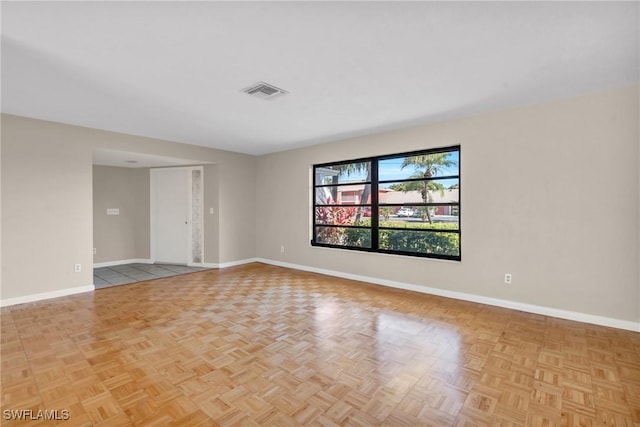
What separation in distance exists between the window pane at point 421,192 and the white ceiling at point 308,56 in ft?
3.34

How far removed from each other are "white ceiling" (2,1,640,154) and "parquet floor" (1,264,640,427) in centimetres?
243

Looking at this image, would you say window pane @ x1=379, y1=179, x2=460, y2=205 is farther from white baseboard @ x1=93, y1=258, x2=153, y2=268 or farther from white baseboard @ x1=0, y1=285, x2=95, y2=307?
white baseboard @ x1=93, y1=258, x2=153, y2=268

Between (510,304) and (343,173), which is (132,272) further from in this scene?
(510,304)

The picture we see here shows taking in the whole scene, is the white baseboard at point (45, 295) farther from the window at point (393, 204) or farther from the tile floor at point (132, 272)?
the window at point (393, 204)

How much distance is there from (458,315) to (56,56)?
14.9 ft

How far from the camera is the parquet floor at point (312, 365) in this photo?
183 centimetres

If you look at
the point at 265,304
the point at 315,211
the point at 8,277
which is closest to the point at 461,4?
the point at 265,304

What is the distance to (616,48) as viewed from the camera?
234 cm

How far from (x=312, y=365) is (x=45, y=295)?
4.04 metres

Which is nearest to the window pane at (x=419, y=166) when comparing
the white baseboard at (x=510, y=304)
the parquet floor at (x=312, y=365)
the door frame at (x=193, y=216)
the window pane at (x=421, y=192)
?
the window pane at (x=421, y=192)

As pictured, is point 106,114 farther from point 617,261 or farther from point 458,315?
point 617,261

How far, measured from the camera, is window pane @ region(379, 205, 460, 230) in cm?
430

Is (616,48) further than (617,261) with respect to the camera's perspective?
No

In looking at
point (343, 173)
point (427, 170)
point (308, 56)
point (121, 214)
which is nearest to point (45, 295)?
point (121, 214)
